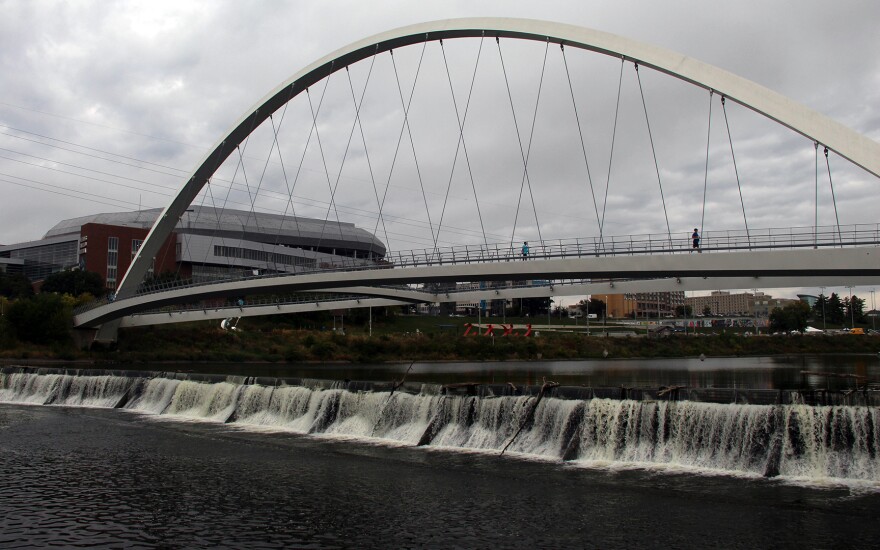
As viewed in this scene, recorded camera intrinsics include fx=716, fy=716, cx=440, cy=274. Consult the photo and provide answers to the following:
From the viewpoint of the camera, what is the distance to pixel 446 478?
15.0 meters

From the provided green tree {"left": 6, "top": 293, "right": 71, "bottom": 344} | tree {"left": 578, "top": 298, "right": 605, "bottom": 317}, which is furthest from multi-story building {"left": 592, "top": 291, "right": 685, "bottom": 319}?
green tree {"left": 6, "top": 293, "right": 71, "bottom": 344}

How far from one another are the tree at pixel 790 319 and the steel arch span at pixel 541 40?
208 feet

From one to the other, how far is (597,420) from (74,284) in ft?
228

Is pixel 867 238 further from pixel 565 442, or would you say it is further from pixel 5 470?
pixel 5 470

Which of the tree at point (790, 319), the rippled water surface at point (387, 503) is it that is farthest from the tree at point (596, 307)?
the rippled water surface at point (387, 503)

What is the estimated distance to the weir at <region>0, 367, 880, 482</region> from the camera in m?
14.9

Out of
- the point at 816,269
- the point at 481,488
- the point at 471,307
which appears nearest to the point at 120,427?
the point at 481,488

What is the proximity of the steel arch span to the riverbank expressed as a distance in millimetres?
6296

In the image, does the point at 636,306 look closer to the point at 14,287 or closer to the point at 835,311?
the point at 835,311

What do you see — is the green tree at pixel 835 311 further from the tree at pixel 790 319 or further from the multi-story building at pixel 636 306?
the multi-story building at pixel 636 306

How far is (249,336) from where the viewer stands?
61750 mm

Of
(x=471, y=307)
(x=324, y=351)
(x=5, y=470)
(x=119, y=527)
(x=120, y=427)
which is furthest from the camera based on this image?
(x=471, y=307)

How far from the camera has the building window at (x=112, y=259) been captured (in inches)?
3346

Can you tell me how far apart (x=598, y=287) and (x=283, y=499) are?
3494 cm
